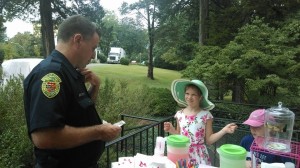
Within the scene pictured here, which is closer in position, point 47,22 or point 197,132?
point 197,132

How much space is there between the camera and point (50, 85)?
61.1 inches

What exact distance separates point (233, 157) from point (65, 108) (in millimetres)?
1159

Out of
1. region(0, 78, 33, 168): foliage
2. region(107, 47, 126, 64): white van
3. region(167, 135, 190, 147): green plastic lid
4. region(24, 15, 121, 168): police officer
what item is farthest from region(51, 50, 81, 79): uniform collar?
region(107, 47, 126, 64): white van

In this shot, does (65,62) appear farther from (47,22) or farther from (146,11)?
(146,11)

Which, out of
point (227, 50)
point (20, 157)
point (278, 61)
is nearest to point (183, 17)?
point (227, 50)

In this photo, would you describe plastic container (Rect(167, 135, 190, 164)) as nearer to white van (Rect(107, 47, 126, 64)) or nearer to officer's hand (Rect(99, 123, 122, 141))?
officer's hand (Rect(99, 123, 122, 141))

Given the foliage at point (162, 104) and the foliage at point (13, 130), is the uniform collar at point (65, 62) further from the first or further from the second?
the foliage at point (162, 104)

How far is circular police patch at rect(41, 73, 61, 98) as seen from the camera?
5.02 ft

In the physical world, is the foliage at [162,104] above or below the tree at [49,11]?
below

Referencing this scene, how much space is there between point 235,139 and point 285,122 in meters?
4.52

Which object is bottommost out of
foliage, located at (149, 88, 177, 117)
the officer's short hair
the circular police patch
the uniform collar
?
foliage, located at (149, 88, 177, 117)

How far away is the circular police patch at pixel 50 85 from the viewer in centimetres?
153

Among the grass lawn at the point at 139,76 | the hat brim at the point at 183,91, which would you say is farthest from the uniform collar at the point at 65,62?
the grass lawn at the point at 139,76

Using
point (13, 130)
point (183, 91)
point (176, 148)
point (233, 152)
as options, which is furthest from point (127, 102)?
point (233, 152)
